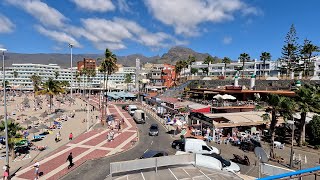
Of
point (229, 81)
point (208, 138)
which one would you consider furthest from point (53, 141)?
point (229, 81)

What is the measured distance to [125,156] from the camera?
2283cm

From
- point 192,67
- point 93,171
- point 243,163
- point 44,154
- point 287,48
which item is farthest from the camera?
point 192,67

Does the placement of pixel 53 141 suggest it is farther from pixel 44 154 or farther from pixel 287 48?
pixel 287 48

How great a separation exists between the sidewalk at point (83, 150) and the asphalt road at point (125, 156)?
0.89 m

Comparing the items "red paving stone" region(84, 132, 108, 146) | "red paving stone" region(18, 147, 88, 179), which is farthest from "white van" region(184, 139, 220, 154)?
"red paving stone" region(84, 132, 108, 146)

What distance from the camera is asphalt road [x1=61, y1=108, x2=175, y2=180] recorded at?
17953 millimetres

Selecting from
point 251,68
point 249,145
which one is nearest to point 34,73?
point 251,68

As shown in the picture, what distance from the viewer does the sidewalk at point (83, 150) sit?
18703 mm

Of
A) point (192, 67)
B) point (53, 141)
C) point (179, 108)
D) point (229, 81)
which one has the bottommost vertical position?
point (53, 141)

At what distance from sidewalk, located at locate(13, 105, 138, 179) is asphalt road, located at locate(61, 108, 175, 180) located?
886 millimetres

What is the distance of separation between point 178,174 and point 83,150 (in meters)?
19.0

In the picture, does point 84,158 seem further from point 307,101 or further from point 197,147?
point 307,101

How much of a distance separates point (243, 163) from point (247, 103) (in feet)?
64.3

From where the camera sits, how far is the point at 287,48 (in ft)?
220
